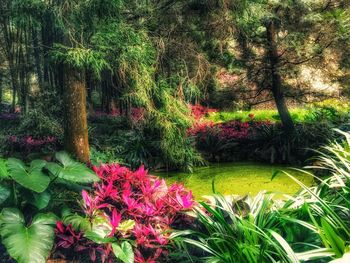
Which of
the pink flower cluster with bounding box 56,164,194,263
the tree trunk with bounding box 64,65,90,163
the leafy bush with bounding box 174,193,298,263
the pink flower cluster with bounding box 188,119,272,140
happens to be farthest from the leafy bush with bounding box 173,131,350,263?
the pink flower cluster with bounding box 188,119,272,140

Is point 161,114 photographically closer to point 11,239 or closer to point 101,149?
point 101,149

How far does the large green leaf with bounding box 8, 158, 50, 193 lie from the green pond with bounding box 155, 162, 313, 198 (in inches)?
126

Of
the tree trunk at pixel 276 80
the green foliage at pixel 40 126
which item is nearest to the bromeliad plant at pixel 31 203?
the green foliage at pixel 40 126

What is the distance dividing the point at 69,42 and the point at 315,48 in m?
5.75

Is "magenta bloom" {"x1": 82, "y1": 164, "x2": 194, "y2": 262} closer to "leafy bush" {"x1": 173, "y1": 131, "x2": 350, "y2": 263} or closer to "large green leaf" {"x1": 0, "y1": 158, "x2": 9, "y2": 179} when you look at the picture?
"leafy bush" {"x1": 173, "y1": 131, "x2": 350, "y2": 263}

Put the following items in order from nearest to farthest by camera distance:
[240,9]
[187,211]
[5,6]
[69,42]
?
[187,211] < [69,42] < [240,9] < [5,6]

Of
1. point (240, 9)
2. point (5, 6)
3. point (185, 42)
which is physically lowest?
point (185, 42)

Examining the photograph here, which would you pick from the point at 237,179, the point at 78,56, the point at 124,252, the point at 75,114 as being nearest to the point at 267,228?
the point at 124,252

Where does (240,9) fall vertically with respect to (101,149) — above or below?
above

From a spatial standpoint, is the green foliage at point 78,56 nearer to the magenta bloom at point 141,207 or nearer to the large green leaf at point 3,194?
the magenta bloom at point 141,207

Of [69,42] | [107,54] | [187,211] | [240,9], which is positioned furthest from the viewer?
[240,9]

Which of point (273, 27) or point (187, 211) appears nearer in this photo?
point (187, 211)

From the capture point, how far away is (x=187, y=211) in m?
3.45

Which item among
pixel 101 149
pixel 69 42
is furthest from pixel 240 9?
pixel 101 149
